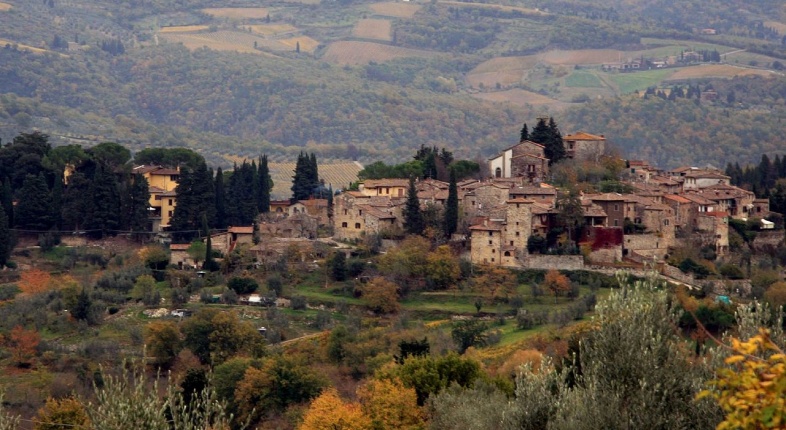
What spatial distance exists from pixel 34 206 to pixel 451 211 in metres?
18.8

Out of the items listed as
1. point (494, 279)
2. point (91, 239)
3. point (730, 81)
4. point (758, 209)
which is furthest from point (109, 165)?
point (730, 81)

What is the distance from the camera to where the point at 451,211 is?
2381 inches

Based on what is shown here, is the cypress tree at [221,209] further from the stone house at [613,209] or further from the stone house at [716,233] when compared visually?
the stone house at [716,233]

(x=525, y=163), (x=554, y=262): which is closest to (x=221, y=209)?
(x=525, y=163)

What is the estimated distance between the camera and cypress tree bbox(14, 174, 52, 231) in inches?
2601

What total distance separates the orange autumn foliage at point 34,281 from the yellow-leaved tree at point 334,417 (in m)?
22.2

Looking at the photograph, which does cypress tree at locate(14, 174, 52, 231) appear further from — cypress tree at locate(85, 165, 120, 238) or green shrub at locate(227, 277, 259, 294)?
green shrub at locate(227, 277, 259, 294)

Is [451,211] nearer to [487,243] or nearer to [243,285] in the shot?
[487,243]

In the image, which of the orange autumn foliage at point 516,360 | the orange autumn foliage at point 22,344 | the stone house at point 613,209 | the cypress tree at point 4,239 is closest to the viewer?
the orange autumn foliage at point 516,360

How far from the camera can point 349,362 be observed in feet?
160

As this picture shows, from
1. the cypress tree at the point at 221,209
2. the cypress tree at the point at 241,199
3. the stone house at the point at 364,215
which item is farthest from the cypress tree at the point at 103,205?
the stone house at the point at 364,215

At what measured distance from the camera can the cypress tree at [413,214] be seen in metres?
60.6

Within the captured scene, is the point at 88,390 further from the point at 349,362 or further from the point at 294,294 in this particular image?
the point at 294,294

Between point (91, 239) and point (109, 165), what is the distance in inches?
175
